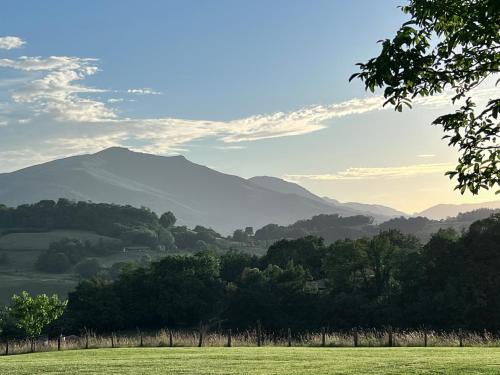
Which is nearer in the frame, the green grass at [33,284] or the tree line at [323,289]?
the tree line at [323,289]

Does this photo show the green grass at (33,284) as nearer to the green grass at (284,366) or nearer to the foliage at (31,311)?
the foliage at (31,311)

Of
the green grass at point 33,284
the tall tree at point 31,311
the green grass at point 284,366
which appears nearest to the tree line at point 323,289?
the tall tree at point 31,311

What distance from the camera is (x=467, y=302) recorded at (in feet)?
220

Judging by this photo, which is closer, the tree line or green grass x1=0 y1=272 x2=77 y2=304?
the tree line

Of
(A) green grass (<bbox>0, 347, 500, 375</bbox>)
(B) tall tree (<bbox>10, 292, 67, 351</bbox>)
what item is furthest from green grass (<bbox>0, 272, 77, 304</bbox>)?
(A) green grass (<bbox>0, 347, 500, 375</bbox>)

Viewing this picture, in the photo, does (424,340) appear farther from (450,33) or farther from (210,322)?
(210,322)

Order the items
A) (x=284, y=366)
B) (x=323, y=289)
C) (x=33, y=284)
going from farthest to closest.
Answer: (x=33, y=284) < (x=323, y=289) < (x=284, y=366)

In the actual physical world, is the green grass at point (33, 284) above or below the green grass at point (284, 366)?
below

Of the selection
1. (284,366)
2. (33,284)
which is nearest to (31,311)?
(284,366)

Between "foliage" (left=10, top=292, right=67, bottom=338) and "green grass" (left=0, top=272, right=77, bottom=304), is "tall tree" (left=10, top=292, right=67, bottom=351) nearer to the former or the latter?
"foliage" (left=10, top=292, right=67, bottom=338)

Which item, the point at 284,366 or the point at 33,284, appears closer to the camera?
the point at 284,366

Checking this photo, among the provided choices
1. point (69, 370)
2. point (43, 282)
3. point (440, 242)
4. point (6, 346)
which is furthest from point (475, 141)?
point (43, 282)

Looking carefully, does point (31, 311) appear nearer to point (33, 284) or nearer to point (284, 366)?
point (284, 366)

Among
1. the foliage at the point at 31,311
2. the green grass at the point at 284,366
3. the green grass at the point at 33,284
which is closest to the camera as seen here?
the green grass at the point at 284,366
